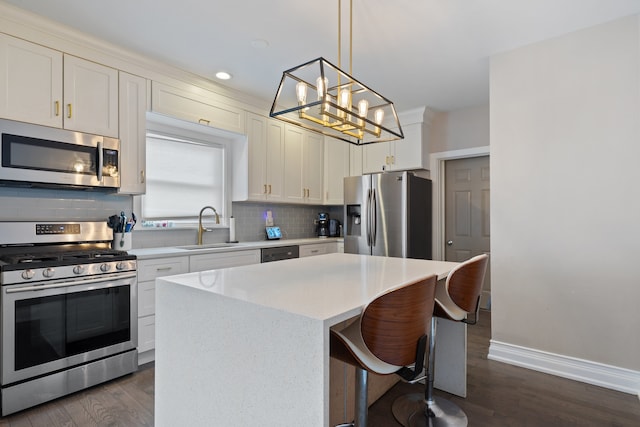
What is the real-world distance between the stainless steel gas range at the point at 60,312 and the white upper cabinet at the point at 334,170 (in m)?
2.80

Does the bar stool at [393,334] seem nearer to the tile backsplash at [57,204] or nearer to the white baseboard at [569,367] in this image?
the white baseboard at [569,367]

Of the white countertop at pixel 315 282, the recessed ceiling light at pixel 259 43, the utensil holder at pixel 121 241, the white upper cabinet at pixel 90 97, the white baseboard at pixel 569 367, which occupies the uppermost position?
the recessed ceiling light at pixel 259 43

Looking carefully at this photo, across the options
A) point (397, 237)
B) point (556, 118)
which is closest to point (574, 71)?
point (556, 118)

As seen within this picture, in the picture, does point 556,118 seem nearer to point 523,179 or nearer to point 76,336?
point 523,179

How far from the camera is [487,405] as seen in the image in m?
2.14

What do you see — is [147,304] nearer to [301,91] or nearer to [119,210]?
[119,210]

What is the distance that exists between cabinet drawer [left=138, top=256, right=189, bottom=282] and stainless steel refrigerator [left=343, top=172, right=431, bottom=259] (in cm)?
206

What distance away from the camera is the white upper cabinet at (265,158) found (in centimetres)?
388

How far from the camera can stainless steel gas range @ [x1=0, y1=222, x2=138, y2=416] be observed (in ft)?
6.72

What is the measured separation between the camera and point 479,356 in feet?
9.52

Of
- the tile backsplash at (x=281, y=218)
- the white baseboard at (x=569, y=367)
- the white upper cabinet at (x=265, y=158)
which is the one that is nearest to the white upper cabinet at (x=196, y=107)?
the white upper cabinet at (x=265, y=158)

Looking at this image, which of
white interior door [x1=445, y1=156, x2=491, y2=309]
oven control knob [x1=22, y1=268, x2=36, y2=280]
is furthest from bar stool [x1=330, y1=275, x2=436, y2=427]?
white interior door [x1=445, y1=156, x2=491, y2=309]

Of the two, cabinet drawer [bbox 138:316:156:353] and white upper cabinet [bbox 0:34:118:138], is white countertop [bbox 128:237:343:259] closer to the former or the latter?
cabinet drawer [bbox 138:316:156:353]

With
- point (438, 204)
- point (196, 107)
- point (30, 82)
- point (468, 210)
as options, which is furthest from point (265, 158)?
point (468, 210)
